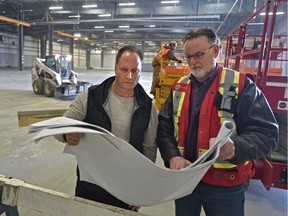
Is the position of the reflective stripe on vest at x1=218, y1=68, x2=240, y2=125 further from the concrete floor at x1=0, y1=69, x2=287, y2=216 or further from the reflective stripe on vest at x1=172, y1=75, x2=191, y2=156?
the concrete floor at x1=0, y1=69, x2=287, y2=216

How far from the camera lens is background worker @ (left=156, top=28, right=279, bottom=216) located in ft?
3.48

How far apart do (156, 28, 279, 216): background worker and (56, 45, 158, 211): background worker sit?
10cm

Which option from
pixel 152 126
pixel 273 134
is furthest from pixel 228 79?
pixel 152 126

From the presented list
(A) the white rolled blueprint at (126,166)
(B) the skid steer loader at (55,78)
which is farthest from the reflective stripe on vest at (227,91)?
(B) the skid steer loader at (55,78)

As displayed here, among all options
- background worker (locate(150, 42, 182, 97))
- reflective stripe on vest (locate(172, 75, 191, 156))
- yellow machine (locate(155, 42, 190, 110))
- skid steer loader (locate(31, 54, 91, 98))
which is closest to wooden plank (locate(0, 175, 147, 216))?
reflective stripe on vest (locate(172, 75, 191, 156))

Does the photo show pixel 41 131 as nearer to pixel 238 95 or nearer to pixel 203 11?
pixel 238 95

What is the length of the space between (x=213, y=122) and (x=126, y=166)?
19.4 inches

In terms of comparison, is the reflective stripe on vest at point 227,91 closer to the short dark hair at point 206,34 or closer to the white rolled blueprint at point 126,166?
the short dark hair at point 206,34

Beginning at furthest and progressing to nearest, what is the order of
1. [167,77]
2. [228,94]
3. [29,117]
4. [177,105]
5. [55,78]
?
[55,78] < [167,77] < [29,117] < [177,105] < [228,94]

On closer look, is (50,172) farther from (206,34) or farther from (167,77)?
(167,77)

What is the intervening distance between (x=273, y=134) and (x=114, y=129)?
2.60 feet

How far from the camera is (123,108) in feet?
4.24

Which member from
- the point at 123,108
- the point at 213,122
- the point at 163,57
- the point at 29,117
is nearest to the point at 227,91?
the point at 213,122

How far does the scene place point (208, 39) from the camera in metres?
1.14
